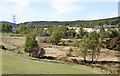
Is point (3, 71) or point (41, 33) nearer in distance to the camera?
point (3, 71)

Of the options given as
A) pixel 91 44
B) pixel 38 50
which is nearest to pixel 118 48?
pixel 91 44

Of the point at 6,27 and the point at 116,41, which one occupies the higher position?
the point at 6,27

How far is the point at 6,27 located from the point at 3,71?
77.1 metres

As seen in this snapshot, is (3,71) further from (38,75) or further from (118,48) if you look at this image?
(118,48)

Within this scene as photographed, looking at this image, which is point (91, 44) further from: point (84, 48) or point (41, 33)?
point (41, 33)

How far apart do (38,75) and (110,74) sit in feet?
25.7

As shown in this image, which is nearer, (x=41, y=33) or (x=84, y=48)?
(x=84, y=48)

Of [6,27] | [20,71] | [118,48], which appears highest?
[6,27]

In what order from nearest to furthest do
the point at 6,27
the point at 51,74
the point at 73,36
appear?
the point at 51,74 < the point at 73,36 < the point at 6,27

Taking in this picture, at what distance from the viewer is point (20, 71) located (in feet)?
37.7

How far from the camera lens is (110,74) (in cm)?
1365

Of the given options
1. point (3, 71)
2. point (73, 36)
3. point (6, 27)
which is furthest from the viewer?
point (6, 27)

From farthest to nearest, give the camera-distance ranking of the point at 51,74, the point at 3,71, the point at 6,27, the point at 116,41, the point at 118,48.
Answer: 1. the point at 6,27
2. the point at 116,41
3. the point at 118,48
4. the point at 51,74
5. the point at 3,71

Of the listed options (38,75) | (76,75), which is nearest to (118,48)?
(76,75)
